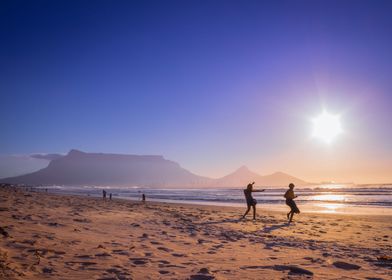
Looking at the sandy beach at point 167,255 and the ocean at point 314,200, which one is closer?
the sandy beach at point 167,255

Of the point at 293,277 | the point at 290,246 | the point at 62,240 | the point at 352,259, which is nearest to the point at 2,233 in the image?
the point at 62,240

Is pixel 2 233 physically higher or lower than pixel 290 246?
higher

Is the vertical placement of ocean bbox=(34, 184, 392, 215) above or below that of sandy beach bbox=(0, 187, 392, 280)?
below

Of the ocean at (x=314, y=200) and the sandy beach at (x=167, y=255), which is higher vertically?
the sandy beach at (x=167, y=255)

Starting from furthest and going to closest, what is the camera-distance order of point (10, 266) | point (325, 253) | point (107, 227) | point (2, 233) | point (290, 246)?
point (107, 227) < point (290, 246) < point (325, 253) < point (2, 233) < point (10, 266)

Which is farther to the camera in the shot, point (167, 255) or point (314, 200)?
point (314, 200)

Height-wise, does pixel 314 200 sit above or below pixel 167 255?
below

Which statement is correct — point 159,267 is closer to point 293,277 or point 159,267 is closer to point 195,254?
point 195,254

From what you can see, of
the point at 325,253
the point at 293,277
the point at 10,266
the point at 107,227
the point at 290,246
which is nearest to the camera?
the point at 10,266

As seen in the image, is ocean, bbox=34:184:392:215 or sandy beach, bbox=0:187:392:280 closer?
sandy beach, bbox=0:187:392:280

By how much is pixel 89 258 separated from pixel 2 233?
91.7 inches

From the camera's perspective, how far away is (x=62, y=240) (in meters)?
7.17

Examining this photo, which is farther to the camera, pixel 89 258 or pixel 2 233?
pixel 2 233

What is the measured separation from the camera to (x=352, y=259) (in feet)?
23.6
